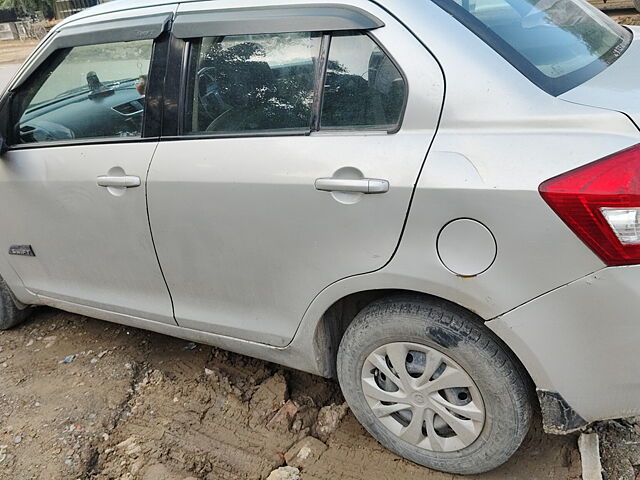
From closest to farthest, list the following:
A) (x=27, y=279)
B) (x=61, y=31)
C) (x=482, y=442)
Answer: (x=482, y=442) → (x=61, y=31) → (x=27, y=279)

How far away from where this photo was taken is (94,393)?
113 inches

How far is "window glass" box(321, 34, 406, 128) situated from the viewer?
186cm

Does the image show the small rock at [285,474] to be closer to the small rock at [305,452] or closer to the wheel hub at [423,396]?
the small rock at [305,452]

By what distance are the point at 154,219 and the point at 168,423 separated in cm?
98

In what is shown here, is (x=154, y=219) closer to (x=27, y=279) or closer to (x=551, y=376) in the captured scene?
(x=27, y=279)

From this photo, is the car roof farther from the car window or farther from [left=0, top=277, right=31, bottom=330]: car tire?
[left=0, top=277, right=31, bottom=330]: car tire

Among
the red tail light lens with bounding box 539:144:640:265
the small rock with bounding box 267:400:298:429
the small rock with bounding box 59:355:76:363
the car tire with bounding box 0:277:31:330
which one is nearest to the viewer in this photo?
the red tail light lens with bounding box 539:144:640:265

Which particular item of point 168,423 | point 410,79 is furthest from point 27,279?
point 410,79

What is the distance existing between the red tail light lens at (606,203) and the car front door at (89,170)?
1592 mm

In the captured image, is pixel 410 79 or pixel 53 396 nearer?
pixel 410 79

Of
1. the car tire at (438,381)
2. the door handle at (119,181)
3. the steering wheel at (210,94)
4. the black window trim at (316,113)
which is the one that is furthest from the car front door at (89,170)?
the car tire at (438,381)

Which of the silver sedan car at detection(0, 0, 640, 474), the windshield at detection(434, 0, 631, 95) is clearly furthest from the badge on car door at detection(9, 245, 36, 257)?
the windshield at detection(434, 0, 631, 95)

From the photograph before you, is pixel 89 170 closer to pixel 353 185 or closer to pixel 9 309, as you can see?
pixel 353 185

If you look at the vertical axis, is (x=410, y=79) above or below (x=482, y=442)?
above
